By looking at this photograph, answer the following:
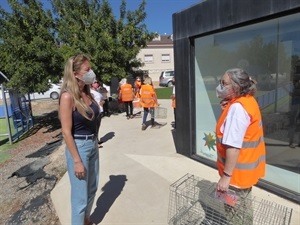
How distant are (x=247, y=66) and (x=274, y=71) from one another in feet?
1.52

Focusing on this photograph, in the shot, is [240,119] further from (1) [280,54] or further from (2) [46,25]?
(2) [46,25]

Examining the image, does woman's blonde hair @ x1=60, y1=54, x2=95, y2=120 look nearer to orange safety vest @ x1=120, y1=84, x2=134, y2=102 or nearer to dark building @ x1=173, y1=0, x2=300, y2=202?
dark building @ x1=173, y1=0, x2=300, y2=202

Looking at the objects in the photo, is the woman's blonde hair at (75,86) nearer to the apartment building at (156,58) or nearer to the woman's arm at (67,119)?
the woman's arm at (67,119)

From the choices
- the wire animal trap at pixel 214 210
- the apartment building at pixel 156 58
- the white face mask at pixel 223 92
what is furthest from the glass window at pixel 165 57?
the white face mask at pixel 223 92

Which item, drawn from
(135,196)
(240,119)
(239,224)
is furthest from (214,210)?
(135,196)

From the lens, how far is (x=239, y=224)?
221 centimetres

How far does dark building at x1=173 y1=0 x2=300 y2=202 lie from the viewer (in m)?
3.57

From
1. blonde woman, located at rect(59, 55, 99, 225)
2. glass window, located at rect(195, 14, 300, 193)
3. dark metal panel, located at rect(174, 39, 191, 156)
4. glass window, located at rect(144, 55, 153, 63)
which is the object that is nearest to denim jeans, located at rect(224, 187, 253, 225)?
blonde woman, located at rect(59, 55, 99, 225)

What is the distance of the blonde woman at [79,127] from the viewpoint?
242 centimetres

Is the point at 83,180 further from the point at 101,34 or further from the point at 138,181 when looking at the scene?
the point at 101,34

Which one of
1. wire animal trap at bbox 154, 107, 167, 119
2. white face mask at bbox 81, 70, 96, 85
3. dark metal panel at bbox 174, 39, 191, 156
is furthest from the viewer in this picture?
wire animal trap at bbox 154, 107, 167, 119

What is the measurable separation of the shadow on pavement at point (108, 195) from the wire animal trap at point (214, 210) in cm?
138

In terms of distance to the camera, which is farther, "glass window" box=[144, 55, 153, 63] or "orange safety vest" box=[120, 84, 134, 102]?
"glass window" box=[144, 55, 153, 63]

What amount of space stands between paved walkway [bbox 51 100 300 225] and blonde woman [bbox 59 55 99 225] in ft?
2.64
